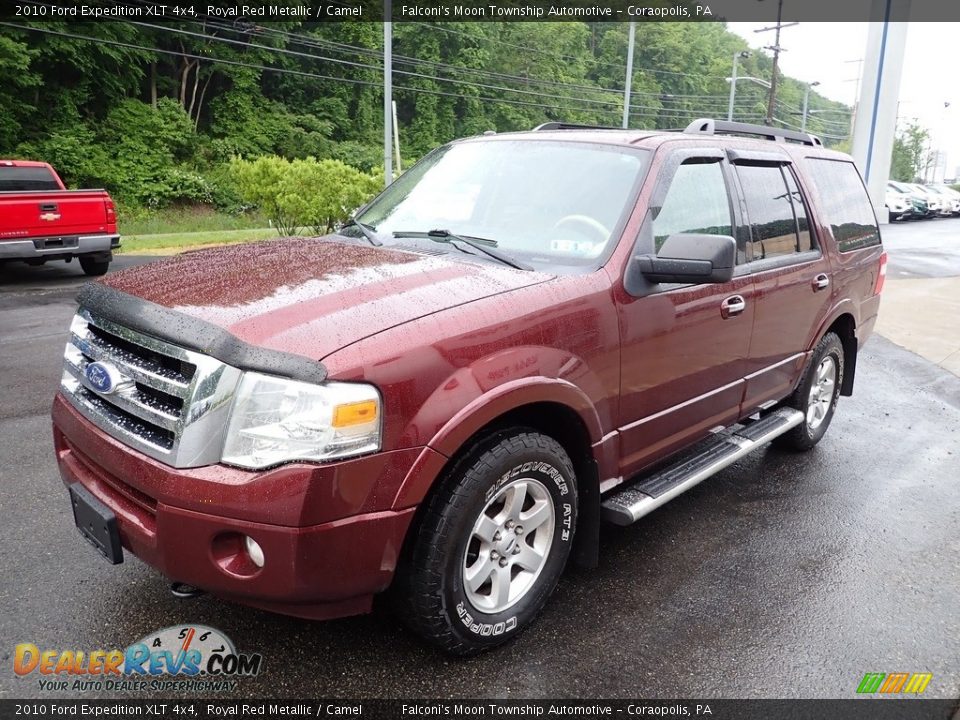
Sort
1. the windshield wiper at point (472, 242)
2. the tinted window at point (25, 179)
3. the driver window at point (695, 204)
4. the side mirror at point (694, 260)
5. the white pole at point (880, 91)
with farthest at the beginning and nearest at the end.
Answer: the white pole at point (880, 91), the tinted window at point (25, 179), the driver window at point (695, 204), the windshield wiper at point (472, 242), the side mirror at point (694, 260)

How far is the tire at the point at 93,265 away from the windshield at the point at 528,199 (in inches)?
386

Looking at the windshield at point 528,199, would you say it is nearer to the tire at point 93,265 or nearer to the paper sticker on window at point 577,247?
the paper sticker on window at point 577,247

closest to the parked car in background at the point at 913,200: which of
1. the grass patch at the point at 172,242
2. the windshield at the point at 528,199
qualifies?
the grass patch at the point at 172,242

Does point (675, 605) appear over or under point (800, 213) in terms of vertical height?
under

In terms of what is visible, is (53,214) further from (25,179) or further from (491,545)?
(491,545)

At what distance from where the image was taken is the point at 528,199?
336 cm

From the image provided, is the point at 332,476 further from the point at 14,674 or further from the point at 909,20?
the point at 909,20

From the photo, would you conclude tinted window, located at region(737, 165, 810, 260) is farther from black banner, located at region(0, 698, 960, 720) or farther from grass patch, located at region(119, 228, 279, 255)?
grass patch, located at region(119, 228, 279, 255)

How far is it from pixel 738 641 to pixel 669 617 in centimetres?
27

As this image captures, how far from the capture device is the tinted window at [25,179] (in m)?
11.9

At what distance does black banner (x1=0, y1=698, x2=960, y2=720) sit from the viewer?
7.81ft

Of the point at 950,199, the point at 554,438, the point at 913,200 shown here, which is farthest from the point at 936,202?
the point at 554,438

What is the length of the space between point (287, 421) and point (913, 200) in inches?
1455

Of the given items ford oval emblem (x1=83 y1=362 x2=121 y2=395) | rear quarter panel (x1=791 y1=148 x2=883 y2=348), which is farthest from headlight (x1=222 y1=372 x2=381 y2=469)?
rear quarter panel (x1=791 y1=148 x2=883 y2=348)
